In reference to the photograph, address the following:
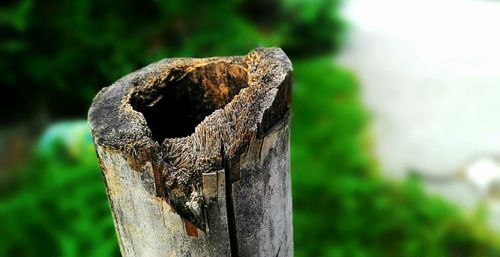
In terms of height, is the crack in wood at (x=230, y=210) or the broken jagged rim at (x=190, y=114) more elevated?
the broken jagged rim at (x=190, y=114)

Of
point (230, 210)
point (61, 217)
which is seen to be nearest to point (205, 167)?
point (230, 210)

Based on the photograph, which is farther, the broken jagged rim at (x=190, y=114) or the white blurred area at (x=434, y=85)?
the white blurred area at (x=434, y=85)

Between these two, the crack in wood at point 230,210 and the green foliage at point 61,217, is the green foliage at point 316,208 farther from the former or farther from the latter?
the crack in wood at point 230,210

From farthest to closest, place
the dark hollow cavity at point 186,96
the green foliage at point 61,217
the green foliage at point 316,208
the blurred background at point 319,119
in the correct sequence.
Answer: the blurred background at point 319,119 → the green foliage at point 316,208 → the green foliage at point 61,217 → the dark hollow cavity at point 186,96

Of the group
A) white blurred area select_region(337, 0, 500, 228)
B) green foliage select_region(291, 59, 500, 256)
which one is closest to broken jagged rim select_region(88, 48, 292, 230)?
green foliage select_region(291, 59, 500, 256)

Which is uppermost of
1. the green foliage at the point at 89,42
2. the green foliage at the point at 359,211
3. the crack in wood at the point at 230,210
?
the green foliage at the point at 89,42

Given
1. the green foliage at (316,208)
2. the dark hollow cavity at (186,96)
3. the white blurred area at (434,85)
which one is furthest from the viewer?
the white blurred area at (434,85)

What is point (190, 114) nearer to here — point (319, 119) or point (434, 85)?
point (319, 119)

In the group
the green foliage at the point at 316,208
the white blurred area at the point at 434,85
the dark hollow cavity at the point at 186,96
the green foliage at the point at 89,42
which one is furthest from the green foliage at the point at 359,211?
the dark hollow cavity at the point at 186,96
